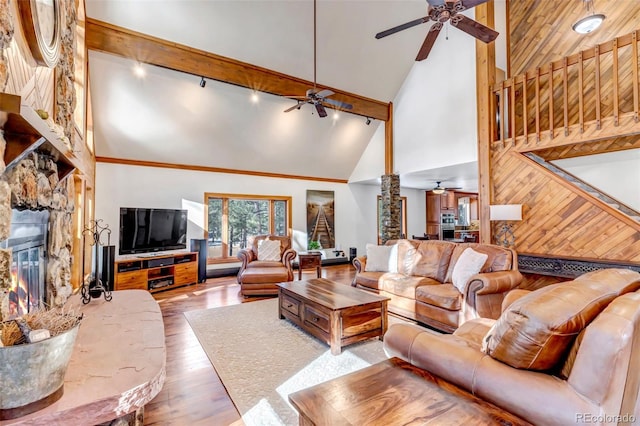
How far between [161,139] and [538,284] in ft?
22.3

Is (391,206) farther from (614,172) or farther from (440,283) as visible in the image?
(614,172)

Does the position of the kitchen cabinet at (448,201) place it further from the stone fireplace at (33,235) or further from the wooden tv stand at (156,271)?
the stone fireplace at (33,235)

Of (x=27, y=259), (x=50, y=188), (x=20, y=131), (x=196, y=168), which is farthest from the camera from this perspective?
(x=196, y=168)

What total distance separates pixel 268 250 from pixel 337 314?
3.07 meters

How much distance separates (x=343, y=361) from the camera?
9.27ft

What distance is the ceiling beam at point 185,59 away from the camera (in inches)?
166

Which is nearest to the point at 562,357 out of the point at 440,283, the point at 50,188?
the point at 440,283

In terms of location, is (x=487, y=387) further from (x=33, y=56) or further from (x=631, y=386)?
(x=33, y=56)

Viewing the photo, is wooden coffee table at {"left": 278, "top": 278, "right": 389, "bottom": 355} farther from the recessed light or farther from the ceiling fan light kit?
the ceiling fan light kit

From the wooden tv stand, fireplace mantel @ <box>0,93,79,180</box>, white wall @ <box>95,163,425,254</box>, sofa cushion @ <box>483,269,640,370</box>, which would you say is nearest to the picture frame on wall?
white wall @ <box>95,163,425,254</box>

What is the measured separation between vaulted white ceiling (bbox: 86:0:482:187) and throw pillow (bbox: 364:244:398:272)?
336cm

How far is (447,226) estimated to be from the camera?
10.2 metres

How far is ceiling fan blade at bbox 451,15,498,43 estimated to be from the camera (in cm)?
303

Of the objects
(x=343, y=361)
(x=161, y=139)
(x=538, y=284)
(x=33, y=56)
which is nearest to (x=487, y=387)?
(x=343, y=361)
